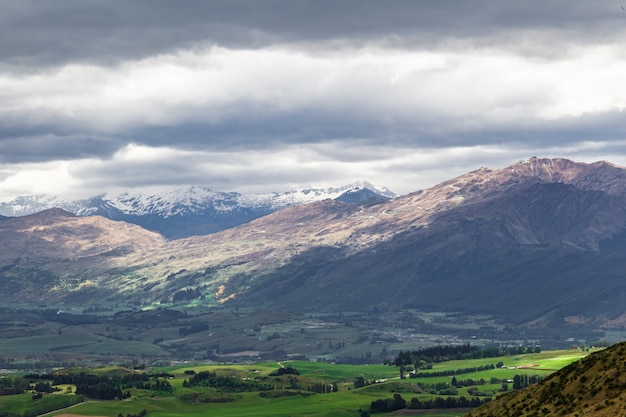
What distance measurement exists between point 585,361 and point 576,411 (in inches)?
872

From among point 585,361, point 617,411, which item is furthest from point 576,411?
point 585,361

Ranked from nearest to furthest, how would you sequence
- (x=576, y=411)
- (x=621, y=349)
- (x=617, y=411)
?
1. (x=617, y=411)
2. (x=576, y=411)
3. (x=621, y=349)

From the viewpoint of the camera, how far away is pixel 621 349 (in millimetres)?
172500

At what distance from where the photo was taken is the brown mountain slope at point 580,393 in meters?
154

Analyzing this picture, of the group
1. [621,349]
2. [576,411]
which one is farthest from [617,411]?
[621,349]

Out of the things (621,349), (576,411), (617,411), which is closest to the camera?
(617,411)

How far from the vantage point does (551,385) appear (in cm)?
17738

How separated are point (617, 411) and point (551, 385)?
30.5 meters

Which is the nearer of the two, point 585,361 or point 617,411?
point 617,411

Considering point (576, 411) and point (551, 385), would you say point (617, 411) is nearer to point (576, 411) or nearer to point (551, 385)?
point (576, 411)

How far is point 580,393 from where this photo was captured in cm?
16350

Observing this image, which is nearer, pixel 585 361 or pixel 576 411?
pixel 576 411

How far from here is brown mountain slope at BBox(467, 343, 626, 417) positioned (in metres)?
154

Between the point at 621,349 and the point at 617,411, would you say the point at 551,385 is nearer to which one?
the point at 621,349
